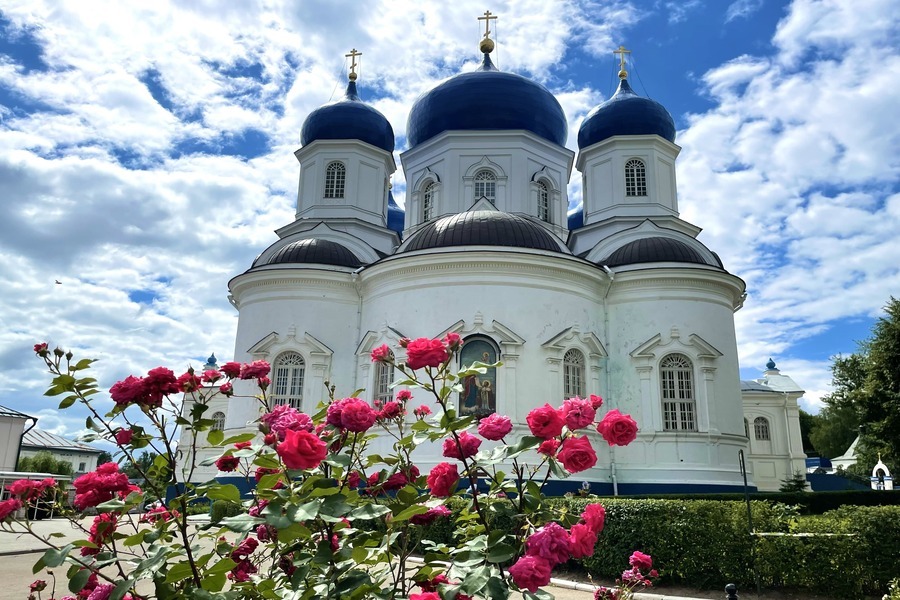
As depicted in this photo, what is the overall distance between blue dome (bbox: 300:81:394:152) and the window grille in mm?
18095

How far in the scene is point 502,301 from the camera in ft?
49.3

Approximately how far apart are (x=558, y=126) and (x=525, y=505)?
19398 mm

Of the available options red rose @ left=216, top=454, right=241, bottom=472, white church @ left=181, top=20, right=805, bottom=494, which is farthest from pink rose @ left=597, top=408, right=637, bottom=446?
white church @ left=181, top=20, right=805, bottom=494

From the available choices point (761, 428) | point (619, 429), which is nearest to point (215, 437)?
point (619, 429)

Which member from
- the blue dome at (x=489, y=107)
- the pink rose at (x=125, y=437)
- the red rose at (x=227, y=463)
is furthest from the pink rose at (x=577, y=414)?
the blue dome at (x=489, y=107)

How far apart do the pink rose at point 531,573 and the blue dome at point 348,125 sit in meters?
20.2

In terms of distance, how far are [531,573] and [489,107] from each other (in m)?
18.9

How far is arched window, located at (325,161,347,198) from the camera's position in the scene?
824 inches

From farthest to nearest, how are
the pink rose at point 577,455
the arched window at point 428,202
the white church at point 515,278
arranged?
the arched window at point 428,202
the white church at point 515,278
the pink rose at point 577,455

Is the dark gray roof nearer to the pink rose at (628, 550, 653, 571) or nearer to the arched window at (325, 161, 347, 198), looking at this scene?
the arched window at (325, 161, 347, 198)

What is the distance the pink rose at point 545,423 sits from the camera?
247 cm

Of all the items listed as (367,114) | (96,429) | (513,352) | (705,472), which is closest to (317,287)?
(513,352)

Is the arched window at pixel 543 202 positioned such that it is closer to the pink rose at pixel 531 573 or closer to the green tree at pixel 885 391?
the green tree at pixel 885 391

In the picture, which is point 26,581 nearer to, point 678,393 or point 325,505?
point 325,505
